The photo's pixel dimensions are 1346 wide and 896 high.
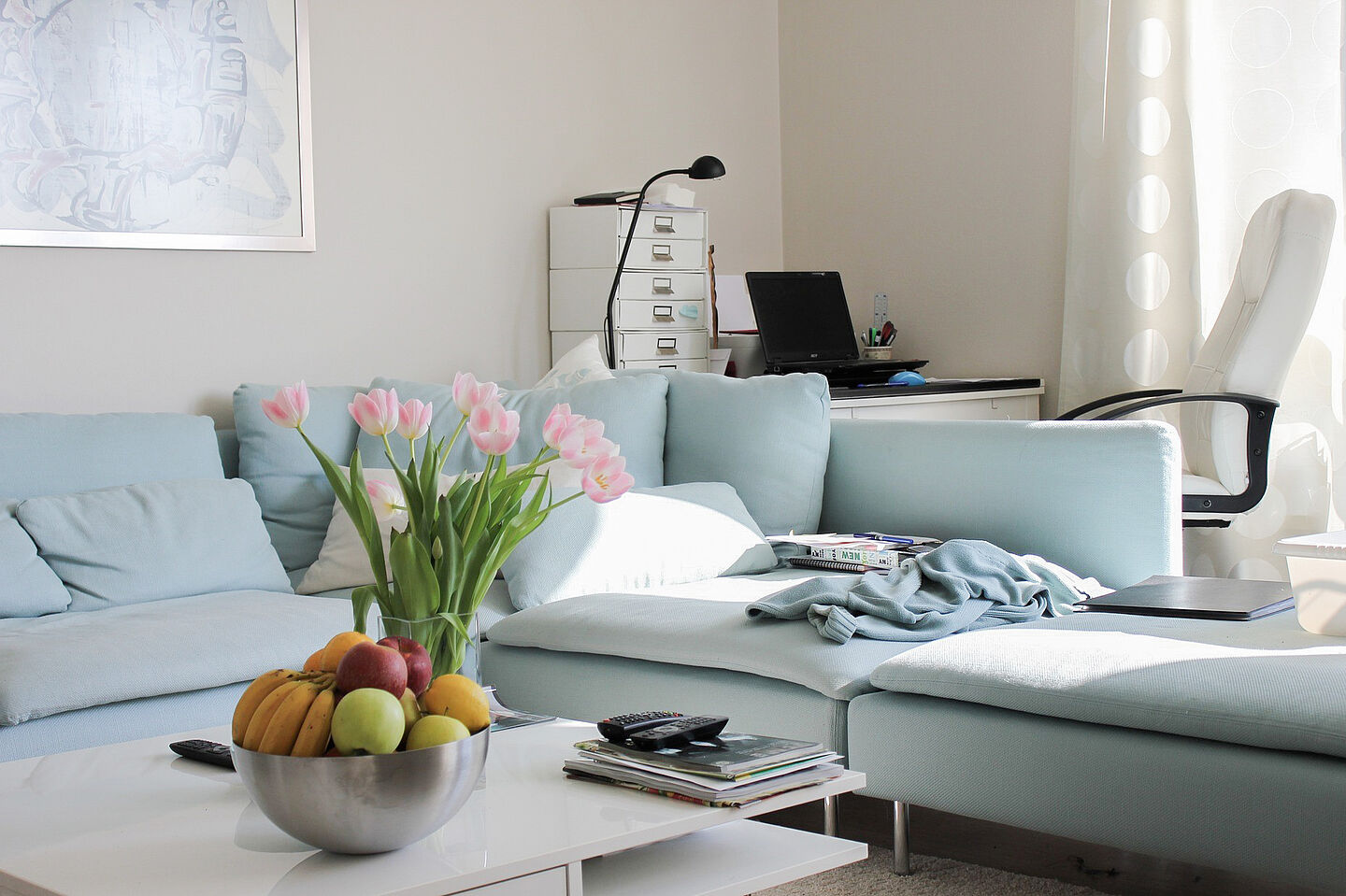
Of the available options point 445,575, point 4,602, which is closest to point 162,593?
point 4,602

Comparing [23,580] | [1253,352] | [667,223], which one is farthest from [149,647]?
[1253,352]

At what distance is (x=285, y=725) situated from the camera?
120 cm

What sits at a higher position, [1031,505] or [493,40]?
[493,40]

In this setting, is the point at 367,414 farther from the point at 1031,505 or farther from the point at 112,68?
the point at 112,68

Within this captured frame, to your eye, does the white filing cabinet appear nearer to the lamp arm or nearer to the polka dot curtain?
the lamp arm

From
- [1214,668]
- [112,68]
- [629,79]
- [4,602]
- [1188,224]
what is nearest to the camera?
[1214,668]

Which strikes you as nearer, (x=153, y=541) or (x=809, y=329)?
(x=153, y=541)

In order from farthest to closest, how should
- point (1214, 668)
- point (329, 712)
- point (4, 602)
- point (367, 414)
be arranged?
point (4, 602)
point (1214, 668)
point (367, 414)
point (329, 712)

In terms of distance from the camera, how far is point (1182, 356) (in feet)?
12.8

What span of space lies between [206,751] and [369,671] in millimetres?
538

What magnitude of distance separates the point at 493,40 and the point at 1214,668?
302 centimetres

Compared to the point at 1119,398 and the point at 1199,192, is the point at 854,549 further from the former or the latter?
the point at 1199,192

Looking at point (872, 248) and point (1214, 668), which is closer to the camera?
point (1214, 668)

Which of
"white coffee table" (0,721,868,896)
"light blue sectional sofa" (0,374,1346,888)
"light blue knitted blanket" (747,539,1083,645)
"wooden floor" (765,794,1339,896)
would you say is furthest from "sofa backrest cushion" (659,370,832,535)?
"white coffee table" (0,721,868,896)
